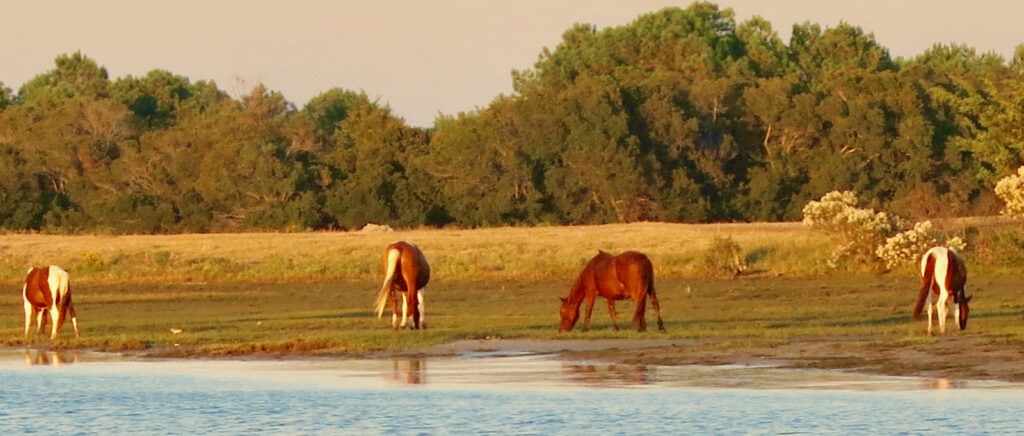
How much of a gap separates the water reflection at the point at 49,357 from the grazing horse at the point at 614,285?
6531 millimetres

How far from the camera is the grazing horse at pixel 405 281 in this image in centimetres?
2650

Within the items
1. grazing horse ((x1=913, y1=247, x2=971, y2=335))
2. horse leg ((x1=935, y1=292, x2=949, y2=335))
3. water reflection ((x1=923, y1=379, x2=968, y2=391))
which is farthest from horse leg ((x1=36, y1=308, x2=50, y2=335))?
water reflection ((x1=923, y1=379, x2=968, y2=391))

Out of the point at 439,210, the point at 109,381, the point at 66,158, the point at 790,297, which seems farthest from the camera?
the point at 66,158

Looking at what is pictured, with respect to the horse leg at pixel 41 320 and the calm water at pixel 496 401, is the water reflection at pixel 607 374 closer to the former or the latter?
the calm water at pixel 496 401

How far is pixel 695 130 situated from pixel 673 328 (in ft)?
131

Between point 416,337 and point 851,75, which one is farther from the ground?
point 851,75

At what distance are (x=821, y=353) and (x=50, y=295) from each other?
11900 millimetres

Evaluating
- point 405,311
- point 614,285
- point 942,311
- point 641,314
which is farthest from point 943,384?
point 405,311

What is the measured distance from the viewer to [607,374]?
1917 centimetres

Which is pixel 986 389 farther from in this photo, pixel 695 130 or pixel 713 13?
pixel 713 13

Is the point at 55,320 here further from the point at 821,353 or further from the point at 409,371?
the point at 821,353

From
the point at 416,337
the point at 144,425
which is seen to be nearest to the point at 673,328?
the point at 416,337

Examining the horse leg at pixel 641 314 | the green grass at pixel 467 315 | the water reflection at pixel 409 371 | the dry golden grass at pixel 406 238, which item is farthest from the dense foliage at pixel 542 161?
the water reflection at pixel 409 371

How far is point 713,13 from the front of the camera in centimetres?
8519
